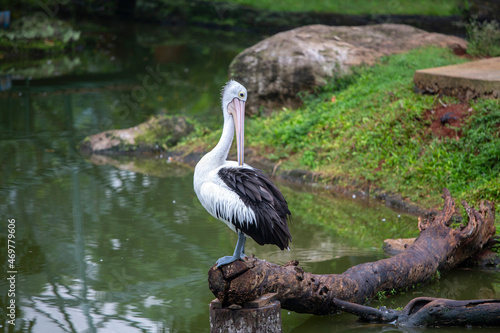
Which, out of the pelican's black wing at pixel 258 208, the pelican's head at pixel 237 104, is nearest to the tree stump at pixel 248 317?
the pelican's black wing at pixel 258 208

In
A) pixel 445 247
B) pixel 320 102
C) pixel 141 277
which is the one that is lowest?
pixel 141 277

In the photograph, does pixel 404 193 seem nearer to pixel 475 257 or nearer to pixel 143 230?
pixel 475 257

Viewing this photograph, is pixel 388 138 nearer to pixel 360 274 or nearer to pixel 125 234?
pixel 360 274

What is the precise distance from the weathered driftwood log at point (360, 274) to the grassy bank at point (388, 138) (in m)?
1.23

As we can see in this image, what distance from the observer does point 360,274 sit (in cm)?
477

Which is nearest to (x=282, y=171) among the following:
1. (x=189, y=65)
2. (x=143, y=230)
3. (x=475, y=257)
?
(x=143, y=230)

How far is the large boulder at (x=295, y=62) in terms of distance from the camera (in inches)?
390

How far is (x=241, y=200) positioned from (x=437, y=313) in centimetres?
166

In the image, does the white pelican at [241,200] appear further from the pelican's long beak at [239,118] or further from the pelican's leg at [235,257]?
the pelican's long beak at [239,118]

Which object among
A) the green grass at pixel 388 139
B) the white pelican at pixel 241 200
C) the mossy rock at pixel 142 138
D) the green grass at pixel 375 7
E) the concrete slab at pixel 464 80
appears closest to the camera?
the white pelican at pixel 241 200

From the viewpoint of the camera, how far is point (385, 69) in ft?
32.6

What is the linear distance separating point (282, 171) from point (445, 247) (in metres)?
3.53

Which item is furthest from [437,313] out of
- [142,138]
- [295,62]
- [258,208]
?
[142,138]

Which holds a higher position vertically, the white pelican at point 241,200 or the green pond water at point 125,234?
the white pelican at point 241,200
